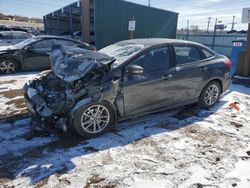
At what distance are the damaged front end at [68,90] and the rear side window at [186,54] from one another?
1461 mm

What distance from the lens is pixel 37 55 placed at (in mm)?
9375

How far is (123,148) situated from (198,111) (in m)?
2.26

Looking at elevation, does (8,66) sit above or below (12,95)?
above

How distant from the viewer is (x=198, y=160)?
337cm

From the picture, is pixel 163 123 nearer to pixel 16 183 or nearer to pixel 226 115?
pixel 226 115

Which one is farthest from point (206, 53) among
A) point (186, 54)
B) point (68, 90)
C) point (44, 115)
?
point (44, 115)

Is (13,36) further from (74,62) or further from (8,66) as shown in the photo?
(74,62)

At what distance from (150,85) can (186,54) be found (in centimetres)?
121

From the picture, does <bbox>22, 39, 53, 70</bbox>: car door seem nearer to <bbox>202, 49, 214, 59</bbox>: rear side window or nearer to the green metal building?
the green metal building

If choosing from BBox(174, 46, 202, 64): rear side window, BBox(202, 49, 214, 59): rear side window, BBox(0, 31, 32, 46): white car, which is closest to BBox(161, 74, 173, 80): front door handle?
BBox(174, 46, 202, 64): rear side window

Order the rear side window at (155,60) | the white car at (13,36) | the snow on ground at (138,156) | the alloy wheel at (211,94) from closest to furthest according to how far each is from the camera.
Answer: the snow on ground at (138,156) → the rear side window at (155,60) → the alloy wheel at (211,94) → the white car at (13,36)

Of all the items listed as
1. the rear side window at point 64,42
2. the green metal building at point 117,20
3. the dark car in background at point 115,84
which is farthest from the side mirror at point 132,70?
the green metal building at point 117,20

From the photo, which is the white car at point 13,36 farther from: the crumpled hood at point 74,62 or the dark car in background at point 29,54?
the crumpled hood at point 74,62

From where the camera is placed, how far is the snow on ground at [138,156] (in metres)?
2.94
